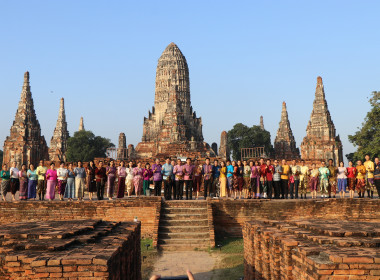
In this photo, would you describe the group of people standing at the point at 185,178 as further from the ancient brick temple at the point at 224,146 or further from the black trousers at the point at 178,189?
the ancient brick temple at the point at 224,146

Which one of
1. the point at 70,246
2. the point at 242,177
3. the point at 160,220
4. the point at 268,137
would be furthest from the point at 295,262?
the point at 268,137

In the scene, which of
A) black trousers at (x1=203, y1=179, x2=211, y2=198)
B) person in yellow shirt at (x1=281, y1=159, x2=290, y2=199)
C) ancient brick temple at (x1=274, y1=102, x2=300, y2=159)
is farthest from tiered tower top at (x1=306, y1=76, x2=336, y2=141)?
black trousers at (x1=203, y1=179, x2=211, y2=198)

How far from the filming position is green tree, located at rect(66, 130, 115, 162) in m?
58.7

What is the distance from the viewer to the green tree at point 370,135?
24562mm

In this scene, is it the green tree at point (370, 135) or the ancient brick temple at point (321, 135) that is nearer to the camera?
the green tree at point (370, 135)

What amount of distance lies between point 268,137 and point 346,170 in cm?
5086

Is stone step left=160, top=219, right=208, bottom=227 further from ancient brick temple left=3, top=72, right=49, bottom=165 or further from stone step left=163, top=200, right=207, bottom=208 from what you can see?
ancient brick temple left=3, top=72, right=49, bottom=165

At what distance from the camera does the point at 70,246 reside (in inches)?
183

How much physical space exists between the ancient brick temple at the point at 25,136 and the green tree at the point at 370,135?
2313 centimetres

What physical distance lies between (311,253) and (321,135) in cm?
3379

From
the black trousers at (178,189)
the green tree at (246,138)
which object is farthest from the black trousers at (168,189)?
the green tree at (246,138)

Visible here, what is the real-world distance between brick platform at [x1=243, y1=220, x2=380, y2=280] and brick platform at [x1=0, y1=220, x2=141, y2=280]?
187cm

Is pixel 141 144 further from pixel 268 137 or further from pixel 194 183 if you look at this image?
pixel 194 183

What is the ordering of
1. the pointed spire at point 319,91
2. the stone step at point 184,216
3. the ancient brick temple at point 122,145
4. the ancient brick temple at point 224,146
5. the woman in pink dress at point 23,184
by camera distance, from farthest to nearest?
the ancient brick temple at point 122,145, the pointed spire at point 319,91, the ancient brick temple at point 224,146, the woman in pink dress at point 23,184, the stone step at point 184,216
